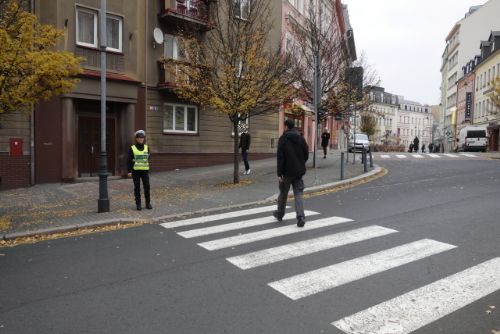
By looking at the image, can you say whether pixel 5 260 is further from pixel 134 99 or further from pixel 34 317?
pixel 134 99

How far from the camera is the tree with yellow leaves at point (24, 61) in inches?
319

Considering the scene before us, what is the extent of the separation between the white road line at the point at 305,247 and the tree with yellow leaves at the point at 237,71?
6823 millimetres

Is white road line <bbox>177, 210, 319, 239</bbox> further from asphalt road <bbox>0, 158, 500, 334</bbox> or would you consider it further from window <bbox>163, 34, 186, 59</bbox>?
window <bbox>163, 34, 186, 59</bbox>

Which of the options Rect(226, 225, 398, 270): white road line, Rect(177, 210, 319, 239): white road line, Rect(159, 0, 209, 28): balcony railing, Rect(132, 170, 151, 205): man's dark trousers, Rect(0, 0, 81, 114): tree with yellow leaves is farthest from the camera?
Rect(159, 0, 209, 28): balcony railing

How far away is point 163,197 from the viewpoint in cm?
1194

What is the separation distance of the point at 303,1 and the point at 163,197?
2148 cm

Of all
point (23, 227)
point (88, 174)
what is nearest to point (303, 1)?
point (88, 174)

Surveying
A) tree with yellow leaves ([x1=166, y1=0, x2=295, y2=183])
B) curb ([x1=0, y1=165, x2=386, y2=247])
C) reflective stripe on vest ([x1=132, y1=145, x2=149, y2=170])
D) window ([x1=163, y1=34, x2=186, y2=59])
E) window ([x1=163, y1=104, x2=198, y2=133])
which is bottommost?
curb ([x1=0, y1=165, x2=386, y2=247])

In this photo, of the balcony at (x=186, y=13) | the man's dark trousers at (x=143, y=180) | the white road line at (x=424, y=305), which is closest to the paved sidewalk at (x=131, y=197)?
the man's dark trousers at (x=143, y=180)

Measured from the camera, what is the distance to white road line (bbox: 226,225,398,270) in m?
5.84

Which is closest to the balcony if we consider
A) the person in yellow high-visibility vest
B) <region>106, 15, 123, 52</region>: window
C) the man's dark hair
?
<region>106, 15, 123, 52</region>: window

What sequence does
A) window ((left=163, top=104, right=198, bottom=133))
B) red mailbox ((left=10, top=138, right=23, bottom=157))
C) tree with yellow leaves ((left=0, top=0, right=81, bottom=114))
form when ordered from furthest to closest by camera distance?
window ((left=163, top=104, right=198, bottom=133))
red mailbox ((left=10, top=138, right=23, bottom=157))
tree with yellow leaves ((left=0, top=0, right=81, bottom=114))

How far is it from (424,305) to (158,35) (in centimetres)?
1658

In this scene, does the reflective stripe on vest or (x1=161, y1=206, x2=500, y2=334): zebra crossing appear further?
the reflective stripe on vest
